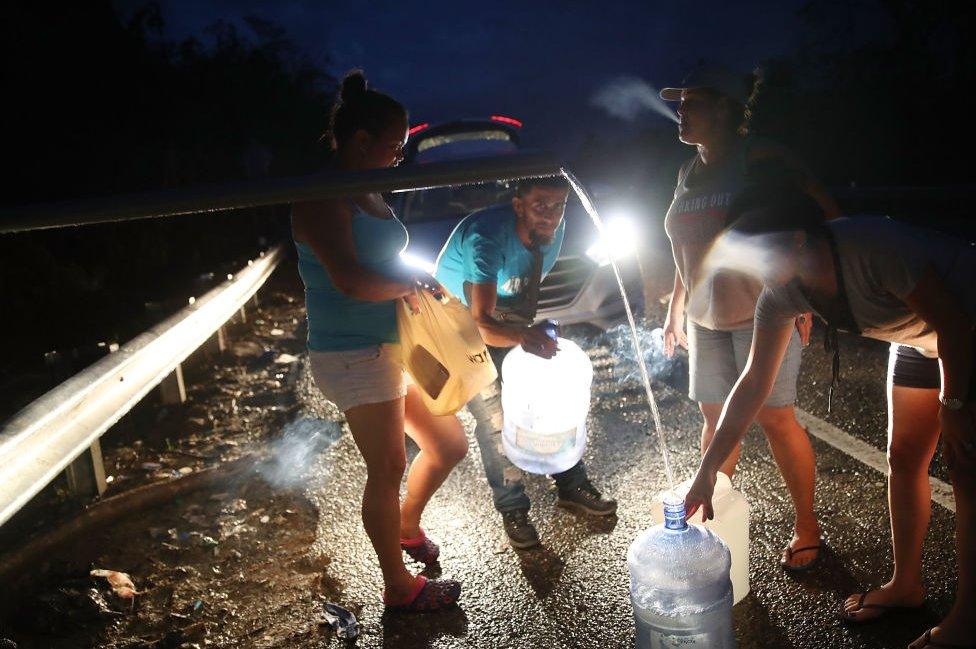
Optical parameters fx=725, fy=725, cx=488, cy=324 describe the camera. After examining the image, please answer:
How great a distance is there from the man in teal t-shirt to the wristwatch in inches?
67.3

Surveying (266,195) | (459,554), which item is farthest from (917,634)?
(266,195)

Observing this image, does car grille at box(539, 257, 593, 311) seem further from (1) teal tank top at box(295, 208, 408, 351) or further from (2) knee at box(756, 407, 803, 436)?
(1) teal tank top at box(295, 208, 408, 351)

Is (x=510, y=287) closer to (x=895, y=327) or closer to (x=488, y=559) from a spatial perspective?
(x=488, y=559)

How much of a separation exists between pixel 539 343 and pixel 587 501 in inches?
44.1

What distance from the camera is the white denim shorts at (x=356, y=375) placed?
10.2 feet

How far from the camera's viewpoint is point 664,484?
454 cm

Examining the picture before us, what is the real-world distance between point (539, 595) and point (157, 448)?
335 cm

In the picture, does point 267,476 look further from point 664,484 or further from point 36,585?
point 664,484

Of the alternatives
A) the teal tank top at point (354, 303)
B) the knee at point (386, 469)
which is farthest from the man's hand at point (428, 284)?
the knee at point (386, 469)

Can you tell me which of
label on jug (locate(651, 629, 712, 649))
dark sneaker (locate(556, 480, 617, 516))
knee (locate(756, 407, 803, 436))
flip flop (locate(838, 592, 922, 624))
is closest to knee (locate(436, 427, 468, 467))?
dark sneaker (locate(556, 480, 617, 516))

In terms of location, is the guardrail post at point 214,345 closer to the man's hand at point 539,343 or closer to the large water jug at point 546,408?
the large water jug at point 546,408

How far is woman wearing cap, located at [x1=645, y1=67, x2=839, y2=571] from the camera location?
11.2 ft

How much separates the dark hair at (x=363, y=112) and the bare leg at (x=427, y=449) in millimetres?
1237

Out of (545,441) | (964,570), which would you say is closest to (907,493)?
(964,570)
